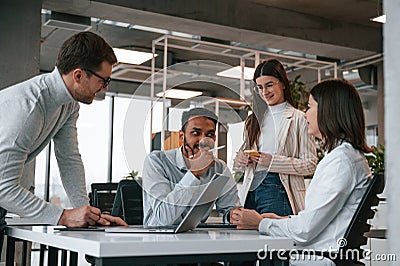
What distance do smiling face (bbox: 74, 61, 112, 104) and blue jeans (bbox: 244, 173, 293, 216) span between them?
2.43 ft

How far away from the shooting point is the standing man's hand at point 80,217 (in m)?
1.60

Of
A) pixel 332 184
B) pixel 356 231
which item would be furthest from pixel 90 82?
pixel 356 231

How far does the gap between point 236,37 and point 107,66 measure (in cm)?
446

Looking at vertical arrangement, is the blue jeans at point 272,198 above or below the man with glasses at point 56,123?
below

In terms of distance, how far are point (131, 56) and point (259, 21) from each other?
2.15m

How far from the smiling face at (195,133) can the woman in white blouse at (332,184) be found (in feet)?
0.96

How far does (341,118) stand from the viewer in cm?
171

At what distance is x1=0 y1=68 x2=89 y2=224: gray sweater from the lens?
5.30ft

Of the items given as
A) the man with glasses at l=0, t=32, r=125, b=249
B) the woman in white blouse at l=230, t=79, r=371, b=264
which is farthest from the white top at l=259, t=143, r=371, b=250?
the man with glasses at l=0, t=32, r=125, b=249

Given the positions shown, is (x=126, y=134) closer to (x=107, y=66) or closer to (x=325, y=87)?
(x=107, y=66)

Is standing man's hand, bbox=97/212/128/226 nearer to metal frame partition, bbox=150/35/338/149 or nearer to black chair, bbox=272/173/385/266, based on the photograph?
black chair, bbox=272/173/385/266

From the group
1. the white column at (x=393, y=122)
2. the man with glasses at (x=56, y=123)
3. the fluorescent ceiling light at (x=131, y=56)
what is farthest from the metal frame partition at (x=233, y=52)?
the white column at (x=393, y=122)

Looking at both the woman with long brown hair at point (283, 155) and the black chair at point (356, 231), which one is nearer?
the black chair at point (356, 231)

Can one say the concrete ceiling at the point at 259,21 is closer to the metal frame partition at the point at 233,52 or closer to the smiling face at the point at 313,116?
the metal frame partition at the point at 233,52
